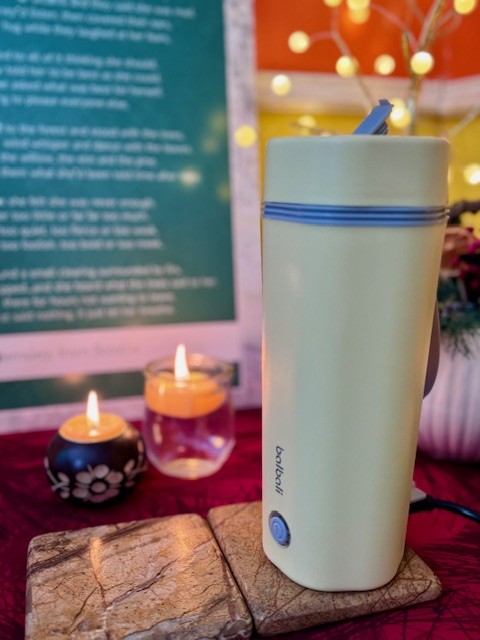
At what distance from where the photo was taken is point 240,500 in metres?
0.56

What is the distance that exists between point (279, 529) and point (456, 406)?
270 mm

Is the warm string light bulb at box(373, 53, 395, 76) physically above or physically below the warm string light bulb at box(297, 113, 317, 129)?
above

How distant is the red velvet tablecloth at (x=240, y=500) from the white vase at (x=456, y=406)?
0.10 feet

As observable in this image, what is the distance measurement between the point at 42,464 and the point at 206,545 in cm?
26

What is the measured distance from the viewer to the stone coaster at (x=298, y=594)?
1.27 feet

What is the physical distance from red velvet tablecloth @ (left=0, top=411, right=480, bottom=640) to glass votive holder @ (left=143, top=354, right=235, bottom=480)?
0.02 meters

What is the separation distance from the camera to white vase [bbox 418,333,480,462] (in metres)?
0.59

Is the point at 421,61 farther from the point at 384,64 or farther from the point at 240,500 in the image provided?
the point at 240,500

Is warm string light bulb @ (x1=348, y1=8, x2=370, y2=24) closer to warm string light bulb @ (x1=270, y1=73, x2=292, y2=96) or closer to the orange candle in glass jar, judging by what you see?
warm string light bulb @ (x1=270, y1=73, x2=292, y2=96)

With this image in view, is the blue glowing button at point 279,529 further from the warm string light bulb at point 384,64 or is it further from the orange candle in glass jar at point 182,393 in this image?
the warm string light bulb at point 384,64

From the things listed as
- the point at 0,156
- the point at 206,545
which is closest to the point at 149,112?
the point at 0,156

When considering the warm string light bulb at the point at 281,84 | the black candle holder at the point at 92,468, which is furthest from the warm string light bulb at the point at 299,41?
the black candle holder at the point at 92,468

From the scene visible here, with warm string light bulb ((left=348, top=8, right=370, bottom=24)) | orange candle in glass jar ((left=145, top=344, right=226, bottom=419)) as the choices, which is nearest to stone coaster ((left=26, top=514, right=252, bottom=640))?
orange candle in glass jar ((left=145, top=344, right=226, bottom=419))

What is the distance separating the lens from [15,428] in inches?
27.7
